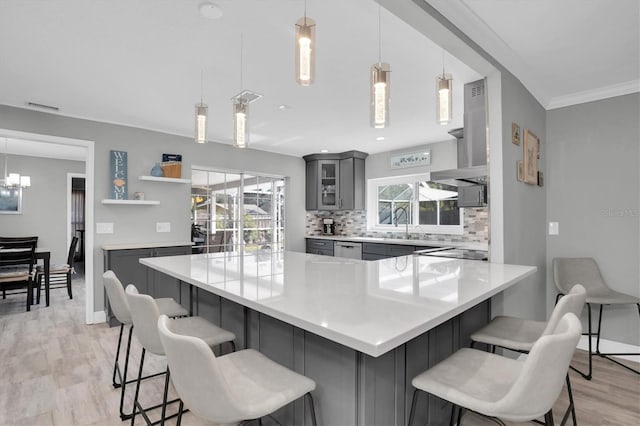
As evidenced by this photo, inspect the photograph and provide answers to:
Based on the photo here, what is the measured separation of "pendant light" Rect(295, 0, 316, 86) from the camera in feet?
4.56

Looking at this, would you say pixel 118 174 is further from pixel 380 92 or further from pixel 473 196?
pixel 473 196

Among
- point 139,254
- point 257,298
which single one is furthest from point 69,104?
point 257,298

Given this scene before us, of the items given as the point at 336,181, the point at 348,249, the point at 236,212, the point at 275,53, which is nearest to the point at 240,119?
the point at 275,53

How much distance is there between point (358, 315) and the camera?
1148 mm

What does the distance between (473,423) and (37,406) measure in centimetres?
267

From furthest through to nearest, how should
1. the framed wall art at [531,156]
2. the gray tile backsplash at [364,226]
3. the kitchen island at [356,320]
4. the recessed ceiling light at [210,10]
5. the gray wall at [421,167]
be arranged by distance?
1. the gray wall at [421,167]
2. the gray tile backsplash at [364,226]
3. the framed wall art at [531,156]
4. the recessed ceiling light at [210,10]
5. the kitchen island at [356,320]

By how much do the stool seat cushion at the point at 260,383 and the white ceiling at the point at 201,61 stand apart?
179cm

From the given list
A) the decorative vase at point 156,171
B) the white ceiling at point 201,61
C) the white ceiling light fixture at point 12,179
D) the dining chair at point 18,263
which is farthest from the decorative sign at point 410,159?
the white ceiling light fixture at point 12,179

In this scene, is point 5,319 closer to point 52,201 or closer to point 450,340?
point 52,201

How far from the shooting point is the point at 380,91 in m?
1.65

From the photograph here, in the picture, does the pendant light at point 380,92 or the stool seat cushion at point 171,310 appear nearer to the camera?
the pendant light at point 380,92

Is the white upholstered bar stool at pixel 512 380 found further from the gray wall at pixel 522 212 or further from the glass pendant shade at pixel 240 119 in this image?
the glass pendant shade at pixel 240 119

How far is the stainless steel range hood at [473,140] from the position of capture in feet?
8.14

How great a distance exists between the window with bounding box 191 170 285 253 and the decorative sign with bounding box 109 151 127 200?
3.13 feet
